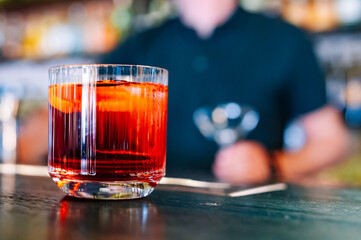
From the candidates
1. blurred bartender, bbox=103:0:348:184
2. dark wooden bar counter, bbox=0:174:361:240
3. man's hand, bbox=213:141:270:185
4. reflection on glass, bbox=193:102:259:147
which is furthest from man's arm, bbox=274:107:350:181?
dark wooden bar counter, bbox=0:174:361:240

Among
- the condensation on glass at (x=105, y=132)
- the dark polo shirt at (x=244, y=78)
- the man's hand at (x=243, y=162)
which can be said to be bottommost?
the man's hand at (x=243, y=162)

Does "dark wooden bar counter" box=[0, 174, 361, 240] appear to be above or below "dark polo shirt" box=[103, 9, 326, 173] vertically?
below

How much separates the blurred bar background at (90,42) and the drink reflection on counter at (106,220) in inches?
47.3

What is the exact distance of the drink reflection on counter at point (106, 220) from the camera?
38cm

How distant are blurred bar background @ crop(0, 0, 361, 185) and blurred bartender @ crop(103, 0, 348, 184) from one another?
271mm

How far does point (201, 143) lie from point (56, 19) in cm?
189

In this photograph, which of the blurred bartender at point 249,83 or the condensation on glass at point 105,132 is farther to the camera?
the blurred bartender at point 249,83

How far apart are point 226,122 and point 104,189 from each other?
4.22 ft

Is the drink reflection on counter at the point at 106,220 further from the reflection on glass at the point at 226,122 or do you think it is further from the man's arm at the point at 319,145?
the man's arm at the point at 319,145

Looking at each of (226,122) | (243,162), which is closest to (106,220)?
(243,162)

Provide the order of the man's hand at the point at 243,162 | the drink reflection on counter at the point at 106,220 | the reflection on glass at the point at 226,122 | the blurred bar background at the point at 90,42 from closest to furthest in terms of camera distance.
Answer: the drink reflection on counter at the point at 106,220
the man's hand at the point at 243,162
the reflection on glass at the point at 226,122
the blurred bar background at the point at 90,42

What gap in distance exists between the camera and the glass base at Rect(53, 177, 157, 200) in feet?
1.84

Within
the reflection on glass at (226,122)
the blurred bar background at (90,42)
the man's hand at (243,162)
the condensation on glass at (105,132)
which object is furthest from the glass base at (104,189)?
the reflection on glass at (226,122)

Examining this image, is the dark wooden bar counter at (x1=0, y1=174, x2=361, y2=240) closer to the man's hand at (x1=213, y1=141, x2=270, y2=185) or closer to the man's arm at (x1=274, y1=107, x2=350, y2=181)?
the man's hand at (x1=213, y1=141, x2=270, y2=185)
